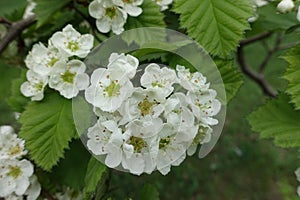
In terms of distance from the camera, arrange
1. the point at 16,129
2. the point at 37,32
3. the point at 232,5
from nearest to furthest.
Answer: the point at 232,5
the point at 16,129
the point at 37,32

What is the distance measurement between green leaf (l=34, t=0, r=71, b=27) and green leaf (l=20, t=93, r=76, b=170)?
0.93ft

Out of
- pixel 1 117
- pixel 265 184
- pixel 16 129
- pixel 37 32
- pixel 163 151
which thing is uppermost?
pixel 163 151

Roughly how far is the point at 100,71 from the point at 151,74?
0.11 metres

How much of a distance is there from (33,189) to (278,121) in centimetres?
67

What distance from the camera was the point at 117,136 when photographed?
98 centimetres

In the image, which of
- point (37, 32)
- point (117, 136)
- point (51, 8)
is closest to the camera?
point (117, 136)

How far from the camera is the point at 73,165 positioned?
1.40 metres

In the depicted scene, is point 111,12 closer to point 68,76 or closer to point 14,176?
point 68,76

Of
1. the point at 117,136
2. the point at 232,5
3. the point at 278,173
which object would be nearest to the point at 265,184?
the point at 278,173

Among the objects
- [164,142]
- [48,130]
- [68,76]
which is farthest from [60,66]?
[164,142]

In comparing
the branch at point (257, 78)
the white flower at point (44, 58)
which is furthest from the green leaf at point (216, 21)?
the branch at point (257, 78)

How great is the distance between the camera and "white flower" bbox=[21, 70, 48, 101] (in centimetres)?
126

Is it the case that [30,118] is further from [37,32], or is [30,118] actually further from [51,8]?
[37,32]

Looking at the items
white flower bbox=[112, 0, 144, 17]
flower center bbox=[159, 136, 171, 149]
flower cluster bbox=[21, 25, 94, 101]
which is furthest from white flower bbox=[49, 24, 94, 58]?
flower center bbox=[159, 136, 171, 149]
